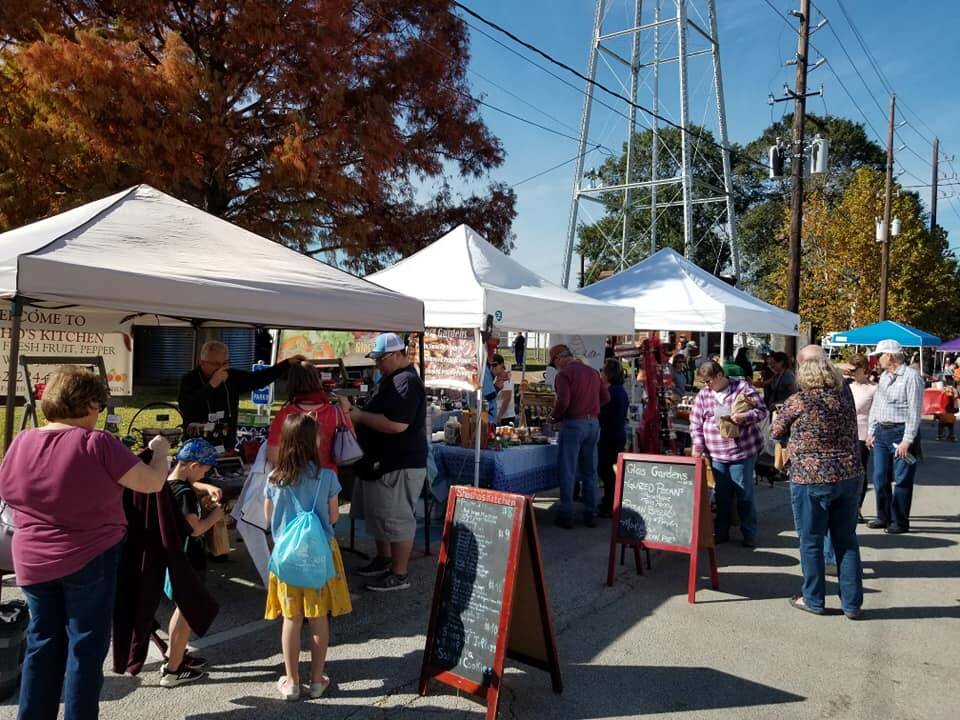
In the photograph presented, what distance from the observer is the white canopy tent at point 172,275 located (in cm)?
400

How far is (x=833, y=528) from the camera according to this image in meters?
A: 4.86

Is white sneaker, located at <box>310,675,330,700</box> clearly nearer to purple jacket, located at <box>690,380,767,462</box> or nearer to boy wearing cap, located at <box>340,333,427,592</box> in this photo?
boy wearing cap, located at <box>340,333,427,592</box>

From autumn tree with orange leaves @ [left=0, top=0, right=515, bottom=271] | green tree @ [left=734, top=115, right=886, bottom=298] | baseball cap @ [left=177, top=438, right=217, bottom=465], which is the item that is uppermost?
green tree @ [left=734, top=115, right=886, bottom=298]

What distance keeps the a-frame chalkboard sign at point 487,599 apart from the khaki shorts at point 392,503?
4.59 feet

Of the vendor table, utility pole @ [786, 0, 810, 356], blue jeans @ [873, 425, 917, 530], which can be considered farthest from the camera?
utility pole @ [786, 0, 810, 356]

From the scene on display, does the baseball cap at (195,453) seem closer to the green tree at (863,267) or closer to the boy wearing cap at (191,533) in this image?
the boy wearing cap at (191,533)

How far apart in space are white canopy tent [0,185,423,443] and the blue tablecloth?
158 cm

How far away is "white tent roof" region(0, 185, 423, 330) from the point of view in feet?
13.3

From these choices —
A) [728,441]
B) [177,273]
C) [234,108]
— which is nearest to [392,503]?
[177,273]

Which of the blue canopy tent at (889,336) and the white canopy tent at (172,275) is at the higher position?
the blue canopy tent at (889,336)

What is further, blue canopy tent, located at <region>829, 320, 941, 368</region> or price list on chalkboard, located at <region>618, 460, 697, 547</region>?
blue canopy tent, located at <region>829, 320, 941, 368</region>

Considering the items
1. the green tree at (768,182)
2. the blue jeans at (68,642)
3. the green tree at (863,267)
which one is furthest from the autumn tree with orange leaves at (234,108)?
the green tree at (768,182)

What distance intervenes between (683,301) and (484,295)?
15.9 ft

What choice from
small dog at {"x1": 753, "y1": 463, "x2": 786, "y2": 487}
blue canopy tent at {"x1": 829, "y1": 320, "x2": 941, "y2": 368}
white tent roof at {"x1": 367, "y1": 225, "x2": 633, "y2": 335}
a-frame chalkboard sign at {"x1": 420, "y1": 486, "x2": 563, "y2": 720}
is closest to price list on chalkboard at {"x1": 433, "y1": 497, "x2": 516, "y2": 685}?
a-frame chalkboard sign at {"x1": 420, "y1": 486, "x2": 563, "y2": 720}
